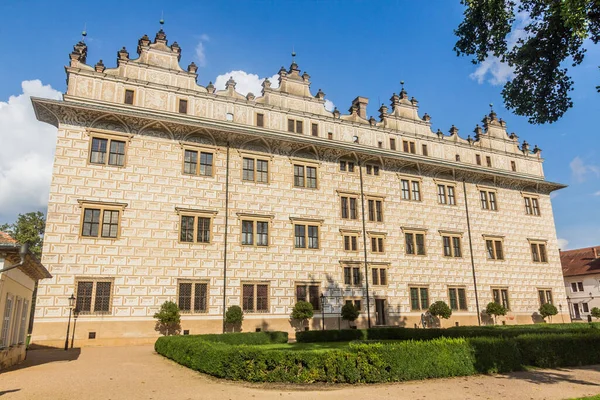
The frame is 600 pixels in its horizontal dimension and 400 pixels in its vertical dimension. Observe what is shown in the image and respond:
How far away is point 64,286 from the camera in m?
20.2

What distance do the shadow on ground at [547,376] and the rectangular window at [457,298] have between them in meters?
16.3

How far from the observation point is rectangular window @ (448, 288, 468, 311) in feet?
96.5

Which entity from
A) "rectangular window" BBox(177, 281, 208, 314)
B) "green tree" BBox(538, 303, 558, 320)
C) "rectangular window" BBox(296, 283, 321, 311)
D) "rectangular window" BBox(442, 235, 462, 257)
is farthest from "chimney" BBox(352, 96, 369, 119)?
"green tree" BBox(538, 303, 558, 320)

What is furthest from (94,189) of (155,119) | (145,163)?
(155,119)

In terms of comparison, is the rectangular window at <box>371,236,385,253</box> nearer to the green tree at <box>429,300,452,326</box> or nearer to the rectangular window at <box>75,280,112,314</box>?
the green tree at <box>429,300,452,326</box>

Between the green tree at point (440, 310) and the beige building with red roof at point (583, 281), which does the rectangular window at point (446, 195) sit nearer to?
the green tree at point (440, 310)

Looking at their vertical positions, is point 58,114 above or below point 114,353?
above

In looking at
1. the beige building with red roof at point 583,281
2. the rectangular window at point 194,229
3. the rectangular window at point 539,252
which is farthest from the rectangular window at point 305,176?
the beige building with red roof at point 583,281

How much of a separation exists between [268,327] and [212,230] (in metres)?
6.00

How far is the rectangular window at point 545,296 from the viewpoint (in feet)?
108

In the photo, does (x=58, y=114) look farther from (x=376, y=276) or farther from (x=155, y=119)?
(x=376, y=276)

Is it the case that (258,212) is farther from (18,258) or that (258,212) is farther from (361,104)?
(18,258)

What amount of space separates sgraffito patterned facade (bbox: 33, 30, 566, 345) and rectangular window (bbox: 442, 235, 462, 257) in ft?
0.28

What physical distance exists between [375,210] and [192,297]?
12.7 m
